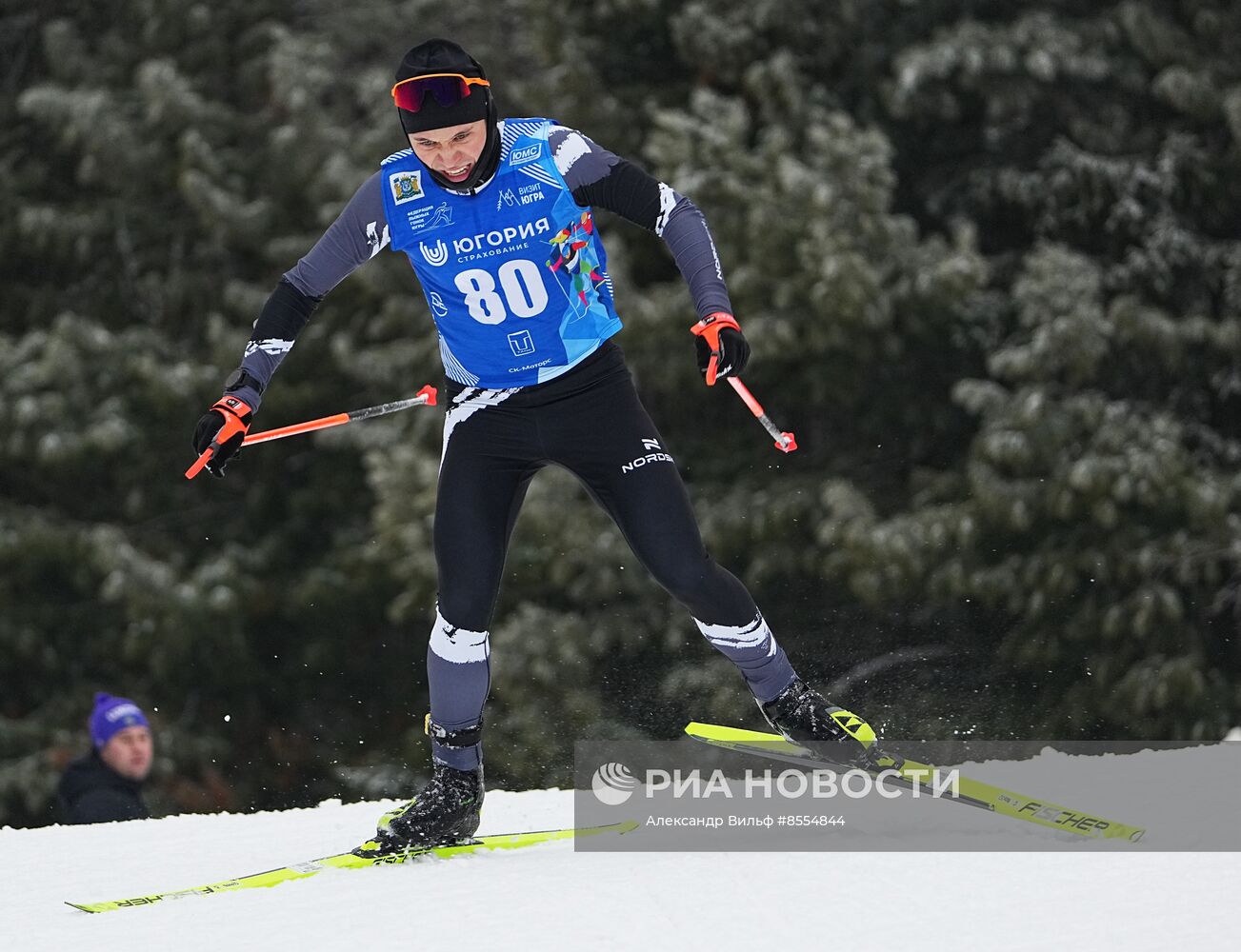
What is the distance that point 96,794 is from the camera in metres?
5.55

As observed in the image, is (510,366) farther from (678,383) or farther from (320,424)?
(678,383)

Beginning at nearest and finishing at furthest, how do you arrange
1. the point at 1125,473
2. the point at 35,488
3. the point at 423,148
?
the point at 423,148
the point at 1125,473
the point at 35,488

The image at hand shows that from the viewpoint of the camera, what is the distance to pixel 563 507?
9641 mm

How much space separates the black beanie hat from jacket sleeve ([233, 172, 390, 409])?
0.26 metres

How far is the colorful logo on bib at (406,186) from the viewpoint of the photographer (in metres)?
3.73

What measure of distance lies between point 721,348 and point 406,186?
844 mm

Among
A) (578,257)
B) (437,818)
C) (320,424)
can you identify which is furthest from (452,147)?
(437,818)

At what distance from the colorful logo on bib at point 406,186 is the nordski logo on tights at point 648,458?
776 millimetres

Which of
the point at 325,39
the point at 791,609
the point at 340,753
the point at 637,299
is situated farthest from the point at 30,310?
the point at 791,609

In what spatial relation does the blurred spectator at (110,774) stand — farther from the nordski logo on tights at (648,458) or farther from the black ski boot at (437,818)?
the nordski logo on tights at (648,458)

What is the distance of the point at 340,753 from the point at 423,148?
9081mm

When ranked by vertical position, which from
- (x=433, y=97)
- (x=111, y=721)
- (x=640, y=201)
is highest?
(x=433, y=97)

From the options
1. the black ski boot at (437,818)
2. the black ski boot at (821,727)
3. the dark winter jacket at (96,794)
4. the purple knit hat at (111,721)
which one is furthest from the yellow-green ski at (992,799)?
the purple knit hat at (111,721)

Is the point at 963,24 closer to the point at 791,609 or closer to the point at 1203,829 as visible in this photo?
the point at 791,609
